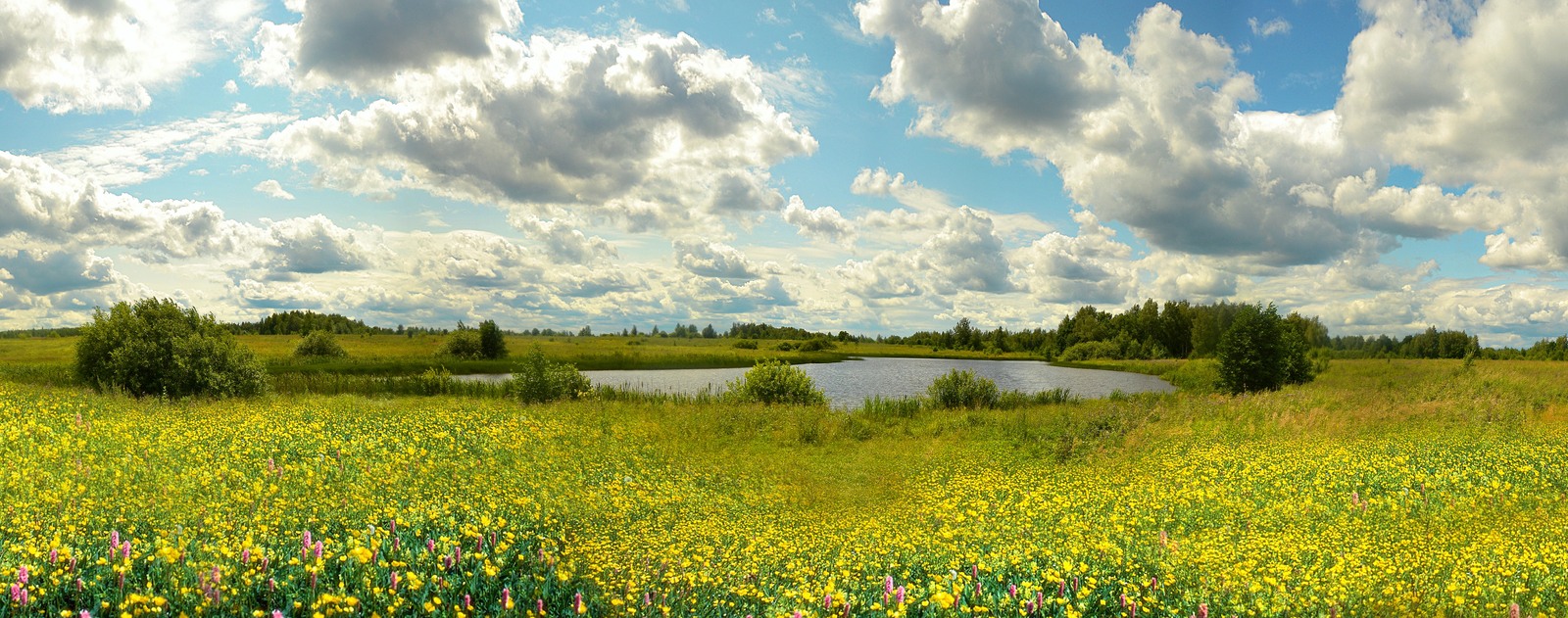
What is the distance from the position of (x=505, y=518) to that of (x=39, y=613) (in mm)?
4668

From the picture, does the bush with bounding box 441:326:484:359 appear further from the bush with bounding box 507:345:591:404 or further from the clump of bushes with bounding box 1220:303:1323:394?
the clump of bushes with bounding box 1220:303:1323:394

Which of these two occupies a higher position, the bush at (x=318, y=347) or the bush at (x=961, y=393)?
the bush at (x=318, y=347)

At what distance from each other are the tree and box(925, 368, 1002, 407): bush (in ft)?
146

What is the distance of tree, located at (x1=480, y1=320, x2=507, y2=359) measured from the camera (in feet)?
212

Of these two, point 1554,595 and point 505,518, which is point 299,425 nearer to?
A: point 505,518

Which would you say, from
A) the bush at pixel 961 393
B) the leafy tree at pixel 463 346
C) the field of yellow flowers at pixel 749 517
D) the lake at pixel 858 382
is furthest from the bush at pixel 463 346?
the bush at pixel 961 393

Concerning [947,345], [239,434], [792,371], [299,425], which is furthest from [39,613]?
[947,345]

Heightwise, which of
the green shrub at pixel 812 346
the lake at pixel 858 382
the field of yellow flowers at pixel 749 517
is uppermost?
the green shrub at pixel 812 346

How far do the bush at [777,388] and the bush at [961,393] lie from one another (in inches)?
208

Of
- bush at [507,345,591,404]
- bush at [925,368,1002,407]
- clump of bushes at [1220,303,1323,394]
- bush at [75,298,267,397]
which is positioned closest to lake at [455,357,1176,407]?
bush at [925,368,1002,407]

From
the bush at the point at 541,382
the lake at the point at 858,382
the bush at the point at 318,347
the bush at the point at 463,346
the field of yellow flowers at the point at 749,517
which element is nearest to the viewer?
the field of yellow flowers at the point at 749,517

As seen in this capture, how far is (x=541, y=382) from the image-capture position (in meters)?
32.0

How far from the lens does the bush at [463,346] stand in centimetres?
6425

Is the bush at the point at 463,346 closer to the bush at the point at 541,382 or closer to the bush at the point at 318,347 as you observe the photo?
the bush at the point at 318,347
